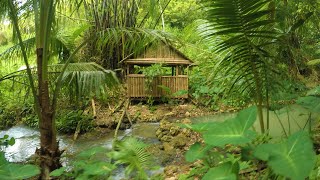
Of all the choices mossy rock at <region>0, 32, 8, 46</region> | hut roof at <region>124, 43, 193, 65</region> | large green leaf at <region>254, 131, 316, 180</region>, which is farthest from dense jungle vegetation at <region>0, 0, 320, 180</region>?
mossy rock at <region>0, 32, 8, 46</region>

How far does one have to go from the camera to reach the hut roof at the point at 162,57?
28.7ft

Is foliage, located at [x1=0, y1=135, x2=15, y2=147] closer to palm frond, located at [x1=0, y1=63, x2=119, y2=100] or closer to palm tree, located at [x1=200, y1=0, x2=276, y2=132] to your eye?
palm frond, located at [x1=0, y1=63, x2=119, y2=100]

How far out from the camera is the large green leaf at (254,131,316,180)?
1273 mm

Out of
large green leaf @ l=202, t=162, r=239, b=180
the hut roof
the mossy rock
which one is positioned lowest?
large green leaf @ l=202, t=162, r=239, b=180

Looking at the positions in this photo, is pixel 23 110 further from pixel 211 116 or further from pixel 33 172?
pixel 33 172

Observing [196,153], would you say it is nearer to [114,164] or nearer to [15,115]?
[114,164]

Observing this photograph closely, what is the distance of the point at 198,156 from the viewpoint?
1.63m

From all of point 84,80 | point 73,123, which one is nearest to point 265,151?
point 84,80

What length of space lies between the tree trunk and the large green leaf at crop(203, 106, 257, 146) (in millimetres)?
2318

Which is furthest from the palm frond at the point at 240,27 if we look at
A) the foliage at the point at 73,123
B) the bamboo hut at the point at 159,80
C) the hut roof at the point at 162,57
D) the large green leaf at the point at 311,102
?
the bamboo hut at the point at 159,80

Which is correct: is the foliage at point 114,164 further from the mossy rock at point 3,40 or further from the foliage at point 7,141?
the mossy rock at point 3,40

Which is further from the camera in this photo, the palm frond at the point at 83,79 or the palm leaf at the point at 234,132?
the palm frond at the point at 83,79

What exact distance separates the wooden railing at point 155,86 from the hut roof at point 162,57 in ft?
1.44

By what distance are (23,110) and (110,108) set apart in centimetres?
247
